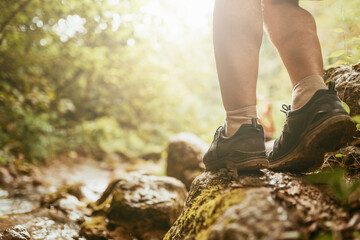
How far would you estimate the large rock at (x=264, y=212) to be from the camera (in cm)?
81

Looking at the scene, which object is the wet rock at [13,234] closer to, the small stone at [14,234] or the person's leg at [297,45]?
the small stone at [14,234]

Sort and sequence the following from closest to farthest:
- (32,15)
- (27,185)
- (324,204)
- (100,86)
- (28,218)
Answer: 1. (324,204)
2. (28,218)
3. (27,185)
4. (32,15)
5. (100,86)

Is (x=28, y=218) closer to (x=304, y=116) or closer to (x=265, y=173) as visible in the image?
(x=265, y=173)

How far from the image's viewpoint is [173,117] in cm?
1264

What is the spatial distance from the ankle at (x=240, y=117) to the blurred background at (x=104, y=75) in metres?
1.40

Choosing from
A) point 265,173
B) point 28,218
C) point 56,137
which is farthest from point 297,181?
point 56,137

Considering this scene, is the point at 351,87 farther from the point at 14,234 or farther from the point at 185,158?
the point at 185,158

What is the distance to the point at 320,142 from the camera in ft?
4.34

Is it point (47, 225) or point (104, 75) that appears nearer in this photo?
point (47, 225)

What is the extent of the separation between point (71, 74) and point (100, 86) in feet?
6.31

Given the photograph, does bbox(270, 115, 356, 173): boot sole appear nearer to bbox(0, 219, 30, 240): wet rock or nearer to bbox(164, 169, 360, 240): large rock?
bbox(164, 169, 360, 240): large rock

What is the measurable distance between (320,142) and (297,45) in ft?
2.07

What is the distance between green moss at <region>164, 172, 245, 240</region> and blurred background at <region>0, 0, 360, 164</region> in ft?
5.90

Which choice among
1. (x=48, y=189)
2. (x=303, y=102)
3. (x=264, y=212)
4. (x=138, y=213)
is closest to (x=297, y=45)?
(x=303, y=102)
